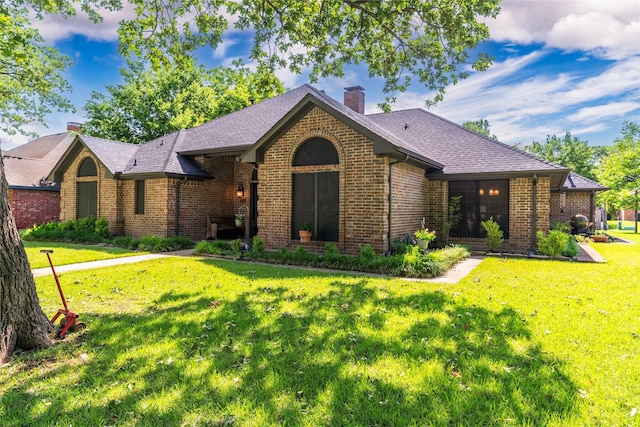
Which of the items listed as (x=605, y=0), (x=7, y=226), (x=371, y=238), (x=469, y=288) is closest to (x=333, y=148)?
(x=371, y=238)

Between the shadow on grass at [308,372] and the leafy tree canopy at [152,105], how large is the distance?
79.4 ft

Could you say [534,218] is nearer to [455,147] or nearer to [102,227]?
[455,147]

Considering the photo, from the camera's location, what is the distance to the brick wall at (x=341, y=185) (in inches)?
394

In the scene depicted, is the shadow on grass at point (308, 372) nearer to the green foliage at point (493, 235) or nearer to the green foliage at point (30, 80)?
the green foliage at point (493, 235)

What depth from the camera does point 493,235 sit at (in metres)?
11.9

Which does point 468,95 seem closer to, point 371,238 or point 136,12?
point 371,238

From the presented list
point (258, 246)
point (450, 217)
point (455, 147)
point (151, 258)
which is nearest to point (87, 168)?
point (151, 258)

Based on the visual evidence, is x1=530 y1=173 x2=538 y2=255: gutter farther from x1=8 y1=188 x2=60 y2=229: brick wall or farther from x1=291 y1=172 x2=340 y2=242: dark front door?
x1=8 y1=188 x2=60 y2=229: brick wall

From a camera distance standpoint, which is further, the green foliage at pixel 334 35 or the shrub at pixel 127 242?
the shrub at pixel 127 242

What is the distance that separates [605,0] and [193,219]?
15.0m

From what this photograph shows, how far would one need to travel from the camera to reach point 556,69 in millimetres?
13438

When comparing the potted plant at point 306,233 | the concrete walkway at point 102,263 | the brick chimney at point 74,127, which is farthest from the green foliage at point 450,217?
the brick chimney at point 74,127

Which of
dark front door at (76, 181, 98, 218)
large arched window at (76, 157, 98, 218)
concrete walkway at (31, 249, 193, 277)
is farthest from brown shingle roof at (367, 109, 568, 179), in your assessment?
dark front door at (76, 181, 98, 218)

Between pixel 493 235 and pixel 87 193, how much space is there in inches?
689
